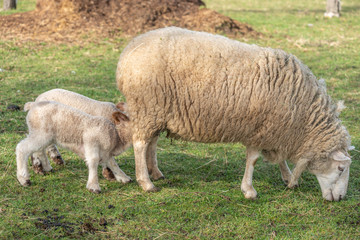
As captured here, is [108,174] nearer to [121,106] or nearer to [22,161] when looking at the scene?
[121,106]

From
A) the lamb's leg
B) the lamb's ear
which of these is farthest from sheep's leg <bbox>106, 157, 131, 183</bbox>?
the lamb's ear

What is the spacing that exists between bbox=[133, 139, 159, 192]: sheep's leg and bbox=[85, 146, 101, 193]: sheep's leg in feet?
1.44

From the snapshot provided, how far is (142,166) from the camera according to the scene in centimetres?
529

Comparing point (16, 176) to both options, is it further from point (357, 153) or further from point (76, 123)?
point (357, 153)

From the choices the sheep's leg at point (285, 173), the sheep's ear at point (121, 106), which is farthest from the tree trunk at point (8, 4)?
the sheep's leg at point (285, 173)

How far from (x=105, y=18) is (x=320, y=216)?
9.16m

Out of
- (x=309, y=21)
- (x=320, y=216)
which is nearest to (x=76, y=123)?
(x=320, y=216)

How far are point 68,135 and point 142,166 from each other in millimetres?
875

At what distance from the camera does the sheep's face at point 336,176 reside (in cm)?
527

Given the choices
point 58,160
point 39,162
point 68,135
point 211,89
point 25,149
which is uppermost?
point 211,89

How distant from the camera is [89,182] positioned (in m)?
5.18

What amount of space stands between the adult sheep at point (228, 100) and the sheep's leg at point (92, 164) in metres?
0.45

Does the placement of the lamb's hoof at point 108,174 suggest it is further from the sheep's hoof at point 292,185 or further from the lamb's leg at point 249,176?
the sheep's hoof at point 292,185

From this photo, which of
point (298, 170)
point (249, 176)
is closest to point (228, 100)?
point (249, 176)
